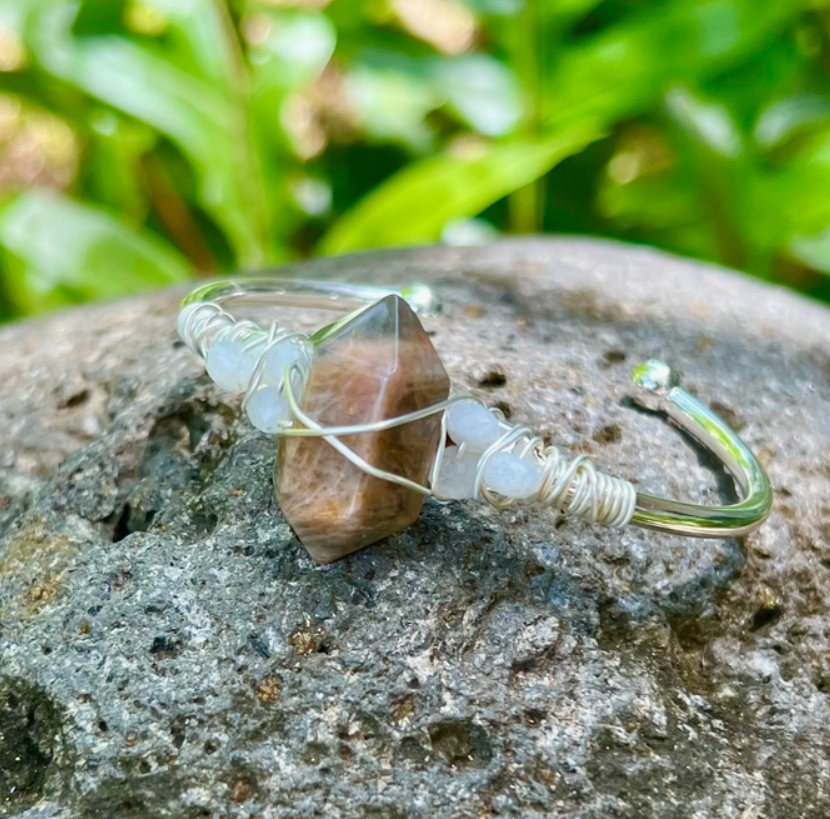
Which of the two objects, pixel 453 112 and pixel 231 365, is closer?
pixel 231 365

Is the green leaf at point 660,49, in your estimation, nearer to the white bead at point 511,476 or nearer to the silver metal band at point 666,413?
the silver metal band at point 666,413

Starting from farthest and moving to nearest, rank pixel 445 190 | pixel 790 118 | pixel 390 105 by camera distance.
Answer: pixel 390 105 → pixel 790 118 → pixel 445 190

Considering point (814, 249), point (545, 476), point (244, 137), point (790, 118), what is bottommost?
point (814, 249)

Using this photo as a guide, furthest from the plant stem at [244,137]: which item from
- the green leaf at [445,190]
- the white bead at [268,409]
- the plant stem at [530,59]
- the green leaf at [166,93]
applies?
the white bead at [268,409]

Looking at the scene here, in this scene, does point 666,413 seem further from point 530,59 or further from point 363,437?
point 530,59

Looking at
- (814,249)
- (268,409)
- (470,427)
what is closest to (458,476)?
(470,427)

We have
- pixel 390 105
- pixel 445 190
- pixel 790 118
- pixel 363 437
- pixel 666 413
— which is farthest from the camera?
pixel 390 105

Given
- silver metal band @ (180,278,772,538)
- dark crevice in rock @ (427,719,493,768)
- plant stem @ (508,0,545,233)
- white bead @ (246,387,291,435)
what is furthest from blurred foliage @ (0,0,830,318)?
dark crevice in rock @ (427,719,493,768)

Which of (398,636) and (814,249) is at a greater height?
(398,636)
